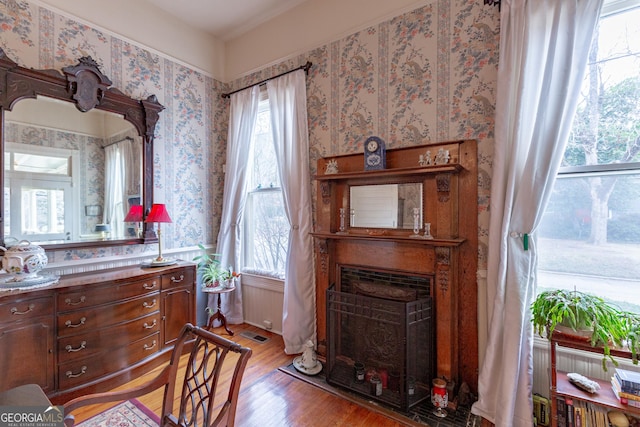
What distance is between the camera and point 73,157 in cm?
254

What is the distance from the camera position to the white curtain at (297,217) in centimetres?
289

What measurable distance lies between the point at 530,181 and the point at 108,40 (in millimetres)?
3667

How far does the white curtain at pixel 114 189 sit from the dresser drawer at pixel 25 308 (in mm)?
861

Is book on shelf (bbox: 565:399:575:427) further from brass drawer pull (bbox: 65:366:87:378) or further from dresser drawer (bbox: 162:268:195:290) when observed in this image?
brass drawer pull (bbox: 65:366:87:378)

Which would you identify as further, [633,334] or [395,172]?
[395,172]

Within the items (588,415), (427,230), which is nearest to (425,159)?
(427,230)

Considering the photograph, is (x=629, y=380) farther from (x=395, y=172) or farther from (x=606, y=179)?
(x=395, y=172)

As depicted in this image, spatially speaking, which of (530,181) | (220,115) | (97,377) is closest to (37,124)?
(220,115)

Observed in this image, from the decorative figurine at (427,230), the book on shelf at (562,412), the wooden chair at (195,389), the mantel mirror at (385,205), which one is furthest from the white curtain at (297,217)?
the book on shelf at (562,412)

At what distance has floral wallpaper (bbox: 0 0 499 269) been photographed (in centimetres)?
215

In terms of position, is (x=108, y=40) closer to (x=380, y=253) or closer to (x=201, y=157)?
(x=201, y=157)

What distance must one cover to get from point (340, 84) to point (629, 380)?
2789mm

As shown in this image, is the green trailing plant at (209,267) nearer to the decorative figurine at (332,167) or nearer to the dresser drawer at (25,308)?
the dresser drawer at (25,308)

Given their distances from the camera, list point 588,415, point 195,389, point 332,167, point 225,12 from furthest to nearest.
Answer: point 225,12 < point 332,167 < point 588,415 < point 195,389
